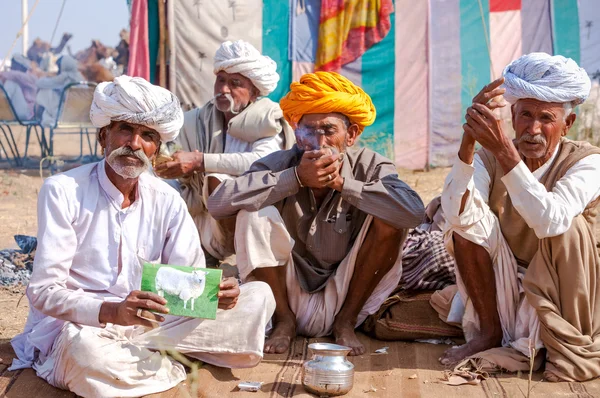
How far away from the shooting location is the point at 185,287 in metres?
3.41

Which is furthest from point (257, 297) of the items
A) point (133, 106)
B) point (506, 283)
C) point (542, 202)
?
point (542, 202)

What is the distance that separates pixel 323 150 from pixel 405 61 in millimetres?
6992

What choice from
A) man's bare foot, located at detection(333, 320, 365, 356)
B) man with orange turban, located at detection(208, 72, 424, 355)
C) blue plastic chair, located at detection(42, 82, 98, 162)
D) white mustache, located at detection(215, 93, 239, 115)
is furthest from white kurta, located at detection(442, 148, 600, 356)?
blue plastic chair, located at detection(42, 82, 98, 162)

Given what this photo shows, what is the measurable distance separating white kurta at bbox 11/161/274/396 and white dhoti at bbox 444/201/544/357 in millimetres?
1026

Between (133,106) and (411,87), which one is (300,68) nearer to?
(411,87)

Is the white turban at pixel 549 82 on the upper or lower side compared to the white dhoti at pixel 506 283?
upper

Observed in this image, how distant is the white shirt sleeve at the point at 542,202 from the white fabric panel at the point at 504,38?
7.37 metres

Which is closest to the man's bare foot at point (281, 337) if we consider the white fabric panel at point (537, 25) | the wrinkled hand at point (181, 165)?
the wrinkled hand at point (181, 165)

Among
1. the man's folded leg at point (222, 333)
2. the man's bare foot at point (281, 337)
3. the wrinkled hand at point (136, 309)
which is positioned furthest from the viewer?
the man's bare foot at point (281, 337)

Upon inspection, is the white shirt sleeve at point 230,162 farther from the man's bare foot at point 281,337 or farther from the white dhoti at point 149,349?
the white dhoti at point 149,349

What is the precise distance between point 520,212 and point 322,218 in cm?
112

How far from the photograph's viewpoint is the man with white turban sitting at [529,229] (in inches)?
145

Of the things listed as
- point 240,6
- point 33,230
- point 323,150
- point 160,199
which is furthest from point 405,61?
point 160,199

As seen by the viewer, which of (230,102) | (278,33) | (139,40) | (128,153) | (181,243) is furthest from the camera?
(278,33)
